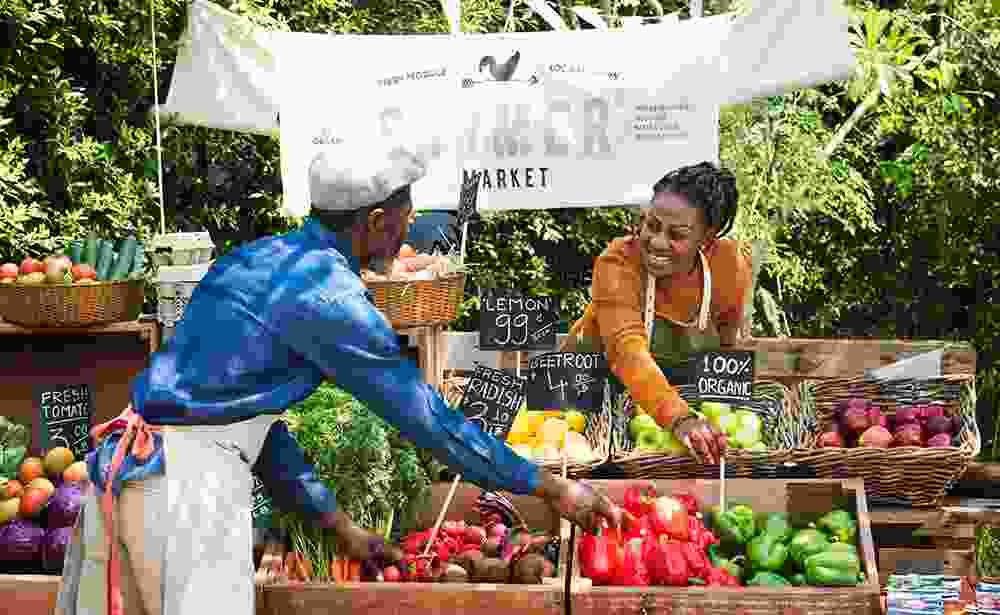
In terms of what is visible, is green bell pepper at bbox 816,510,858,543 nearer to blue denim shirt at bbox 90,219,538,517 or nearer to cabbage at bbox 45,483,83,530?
blue denim shirt at bbox 90,219,538,517

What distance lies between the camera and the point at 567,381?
428cm

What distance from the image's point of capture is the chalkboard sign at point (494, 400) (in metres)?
3.87

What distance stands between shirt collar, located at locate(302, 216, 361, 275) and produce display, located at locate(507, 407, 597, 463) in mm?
1242

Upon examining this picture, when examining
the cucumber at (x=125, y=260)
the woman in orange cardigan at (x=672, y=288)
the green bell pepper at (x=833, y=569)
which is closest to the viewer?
the green bell pepper at (x=833, y=569)

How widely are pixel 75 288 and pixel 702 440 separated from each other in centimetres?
223

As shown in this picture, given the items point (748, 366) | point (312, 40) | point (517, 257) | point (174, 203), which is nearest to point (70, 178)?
point (174, 203)

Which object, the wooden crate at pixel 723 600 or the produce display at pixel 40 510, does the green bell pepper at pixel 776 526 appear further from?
the produce display at pixel 40 510

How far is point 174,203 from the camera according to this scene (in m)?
7.50

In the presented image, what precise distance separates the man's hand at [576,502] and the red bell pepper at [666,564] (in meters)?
0.28

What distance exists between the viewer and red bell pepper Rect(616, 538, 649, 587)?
3395 mm

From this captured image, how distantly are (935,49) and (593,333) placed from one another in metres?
3.38

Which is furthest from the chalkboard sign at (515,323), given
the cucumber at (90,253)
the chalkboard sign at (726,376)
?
the cucumber at (90,253)

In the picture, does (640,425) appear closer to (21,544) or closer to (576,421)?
(576,421)

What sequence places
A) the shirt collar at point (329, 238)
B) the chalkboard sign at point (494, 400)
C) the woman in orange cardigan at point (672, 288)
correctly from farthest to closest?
1. the woman in orange cardigan at point (672, 288)
2. the chalkboard sign at point (494, 400)
3. the shirt collar at point (329, 238)
